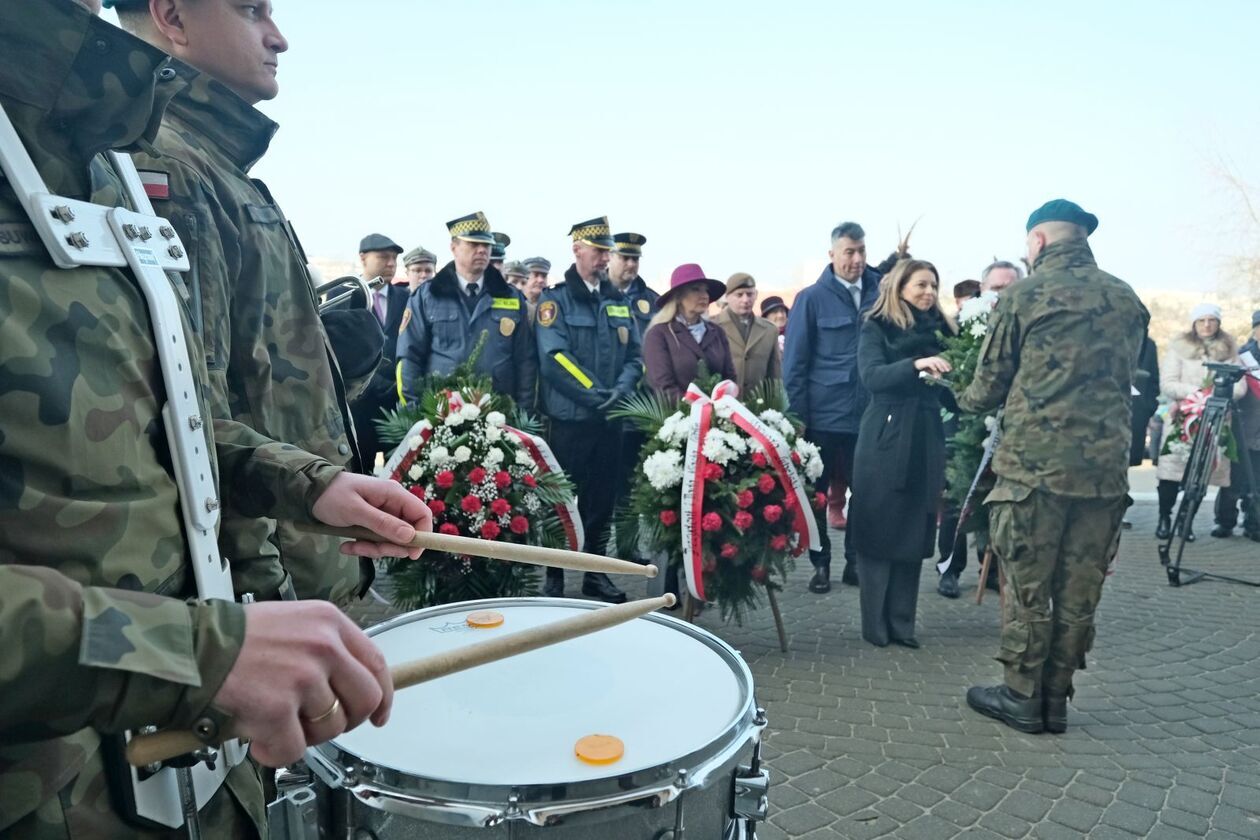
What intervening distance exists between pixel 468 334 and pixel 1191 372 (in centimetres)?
733

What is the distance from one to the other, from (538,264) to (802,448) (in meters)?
7.25

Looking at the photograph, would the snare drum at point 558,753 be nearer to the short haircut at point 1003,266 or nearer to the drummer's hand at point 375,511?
the drummer's hand at point 375,511

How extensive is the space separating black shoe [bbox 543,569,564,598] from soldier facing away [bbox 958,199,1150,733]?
3.02m

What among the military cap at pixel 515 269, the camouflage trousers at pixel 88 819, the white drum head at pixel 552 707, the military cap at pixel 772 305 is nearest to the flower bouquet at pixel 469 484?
the white drum head at pixel 552 707

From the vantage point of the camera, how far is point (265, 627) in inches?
34.0

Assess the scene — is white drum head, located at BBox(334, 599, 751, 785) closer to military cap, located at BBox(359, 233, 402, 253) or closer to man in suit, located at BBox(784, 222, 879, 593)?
man in suit, located at BBox(784, 222, 879, 593)

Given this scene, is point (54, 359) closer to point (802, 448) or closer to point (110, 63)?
point (110, 63)

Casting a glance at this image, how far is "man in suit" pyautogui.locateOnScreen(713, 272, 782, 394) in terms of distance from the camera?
22.5ft

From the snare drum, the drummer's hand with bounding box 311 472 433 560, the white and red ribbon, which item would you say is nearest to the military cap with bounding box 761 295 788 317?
the white and red ribbon

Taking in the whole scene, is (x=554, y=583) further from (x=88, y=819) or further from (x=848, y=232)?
(x=88, y=819)

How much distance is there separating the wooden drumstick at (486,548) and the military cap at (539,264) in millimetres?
9781

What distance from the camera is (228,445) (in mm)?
1586

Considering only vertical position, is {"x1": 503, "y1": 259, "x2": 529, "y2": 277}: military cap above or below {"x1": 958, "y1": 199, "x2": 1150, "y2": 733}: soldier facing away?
above

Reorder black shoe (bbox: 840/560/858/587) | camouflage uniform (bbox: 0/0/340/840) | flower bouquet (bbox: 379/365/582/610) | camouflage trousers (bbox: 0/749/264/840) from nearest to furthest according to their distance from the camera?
camouflage uniform (bbox: 0/0/340/840), camouflage trousers (bbox: 0/749/264/840), flower bouquet (bbox: 379/365/582/610), black shoe (bbox: 840/560/858/587)
